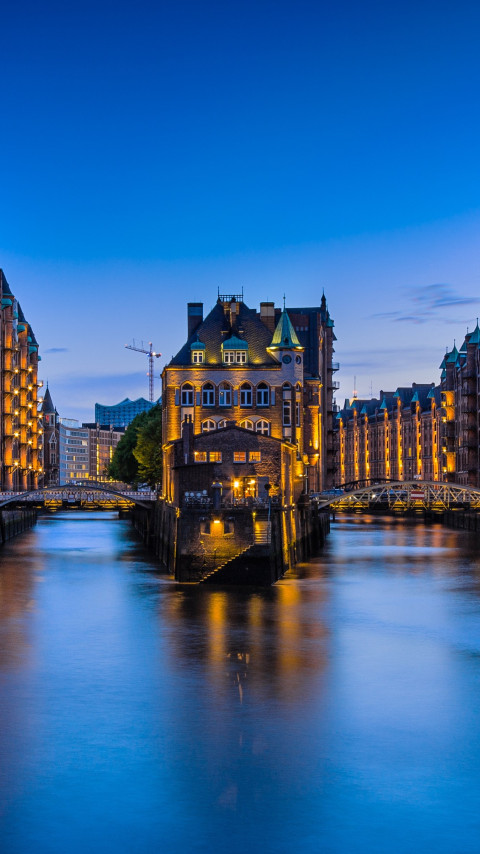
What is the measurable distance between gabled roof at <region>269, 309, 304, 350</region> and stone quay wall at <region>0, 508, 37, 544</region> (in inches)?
1034

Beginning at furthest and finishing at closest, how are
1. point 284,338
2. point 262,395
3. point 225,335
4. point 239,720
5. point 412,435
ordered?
point 412,435
point 225,335
point 284,338
point 262,395
point 239,720

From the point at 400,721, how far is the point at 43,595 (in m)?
30.3

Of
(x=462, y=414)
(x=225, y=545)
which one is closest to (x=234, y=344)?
(x=225, y=545)

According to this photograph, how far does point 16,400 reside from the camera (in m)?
128

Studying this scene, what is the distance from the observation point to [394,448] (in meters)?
191

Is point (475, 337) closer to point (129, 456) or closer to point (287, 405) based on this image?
point (129, 456)

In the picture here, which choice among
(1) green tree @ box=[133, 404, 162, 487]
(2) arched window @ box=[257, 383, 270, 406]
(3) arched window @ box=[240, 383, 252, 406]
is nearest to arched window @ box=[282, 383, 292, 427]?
(2) arched window @ box=[257, 383, 270, 406]

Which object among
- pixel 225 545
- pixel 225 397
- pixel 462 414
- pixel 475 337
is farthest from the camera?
pixel 462 414

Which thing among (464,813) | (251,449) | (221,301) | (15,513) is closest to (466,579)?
(251,449)

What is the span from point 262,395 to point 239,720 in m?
55.2

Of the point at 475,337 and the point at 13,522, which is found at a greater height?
the point at 475,337

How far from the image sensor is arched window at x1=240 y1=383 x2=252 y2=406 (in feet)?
283

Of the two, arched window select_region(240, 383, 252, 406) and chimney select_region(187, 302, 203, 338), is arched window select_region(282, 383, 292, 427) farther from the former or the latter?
chimney select_region(187, 302, 203, 338)

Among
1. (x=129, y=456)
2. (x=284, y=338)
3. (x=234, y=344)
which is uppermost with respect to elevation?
(x=284, y=338)
